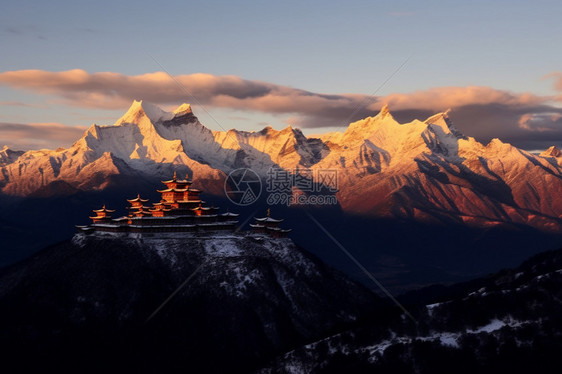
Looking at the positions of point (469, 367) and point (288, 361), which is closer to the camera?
point (469, 367)

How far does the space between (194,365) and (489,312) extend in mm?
75402

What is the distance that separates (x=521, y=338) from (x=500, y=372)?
1108 cm

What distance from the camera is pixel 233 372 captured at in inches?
7717

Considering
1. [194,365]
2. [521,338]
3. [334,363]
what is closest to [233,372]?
[194,365]

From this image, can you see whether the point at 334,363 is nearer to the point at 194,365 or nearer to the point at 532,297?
the point at 194,365

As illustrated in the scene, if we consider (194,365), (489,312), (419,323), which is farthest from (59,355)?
(489,312)

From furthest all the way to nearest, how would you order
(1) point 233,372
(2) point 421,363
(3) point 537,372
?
(1) point 233,372
(2) point 421,363
(3) point 537,372

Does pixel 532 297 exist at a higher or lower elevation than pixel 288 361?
higher

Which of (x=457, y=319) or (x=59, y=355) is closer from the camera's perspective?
(x=457, y=319)

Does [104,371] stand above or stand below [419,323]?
below

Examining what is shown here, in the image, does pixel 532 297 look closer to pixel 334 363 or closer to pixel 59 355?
pixel 334 363

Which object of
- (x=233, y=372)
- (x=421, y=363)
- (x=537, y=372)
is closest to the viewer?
(x=537, y=372)

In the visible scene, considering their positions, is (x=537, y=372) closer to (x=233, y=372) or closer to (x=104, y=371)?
(x=233, y=372)

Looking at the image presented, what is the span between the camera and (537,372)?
16612 cm
